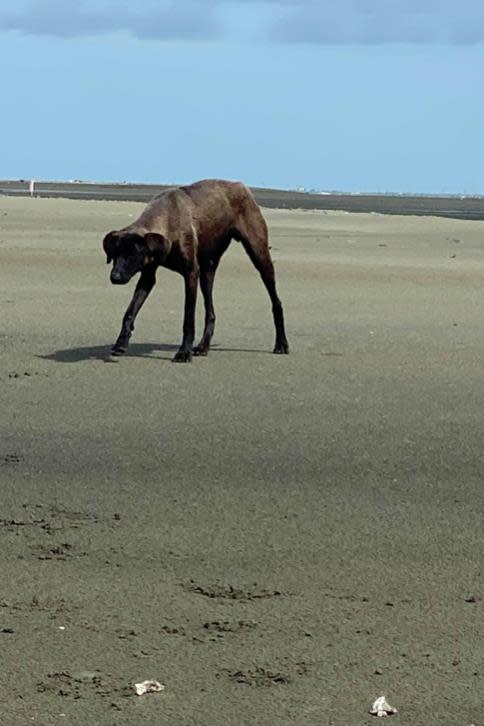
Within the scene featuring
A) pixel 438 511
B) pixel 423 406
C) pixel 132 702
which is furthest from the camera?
pixel 423 406

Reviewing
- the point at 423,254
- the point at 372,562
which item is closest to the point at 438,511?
the point at 372,562

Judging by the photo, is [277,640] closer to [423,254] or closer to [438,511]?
[438,511]

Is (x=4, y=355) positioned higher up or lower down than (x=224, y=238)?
lower down

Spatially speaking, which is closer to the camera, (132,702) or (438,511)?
(132,702)

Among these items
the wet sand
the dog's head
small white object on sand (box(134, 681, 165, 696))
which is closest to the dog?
the dog's head

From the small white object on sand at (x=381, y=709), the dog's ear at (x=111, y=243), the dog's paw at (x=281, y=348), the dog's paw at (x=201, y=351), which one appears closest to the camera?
the small white object on sand at (x=381, y=709)

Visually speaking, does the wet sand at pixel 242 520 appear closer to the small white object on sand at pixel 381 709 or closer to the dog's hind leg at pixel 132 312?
the small white object on sand at pixel 381 709

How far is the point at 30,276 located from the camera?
18797 mm

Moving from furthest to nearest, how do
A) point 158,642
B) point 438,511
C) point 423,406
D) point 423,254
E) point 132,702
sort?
point 423,254, point 423,406, point 438,511, point 158,642, point 132,702

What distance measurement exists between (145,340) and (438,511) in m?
6.61

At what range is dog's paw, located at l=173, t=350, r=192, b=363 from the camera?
1280cm

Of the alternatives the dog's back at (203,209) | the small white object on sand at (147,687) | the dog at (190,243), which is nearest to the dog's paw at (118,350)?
the dog at (190,243)

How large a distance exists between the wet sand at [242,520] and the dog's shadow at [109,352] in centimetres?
4

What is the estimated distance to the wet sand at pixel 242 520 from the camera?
5402 mm
